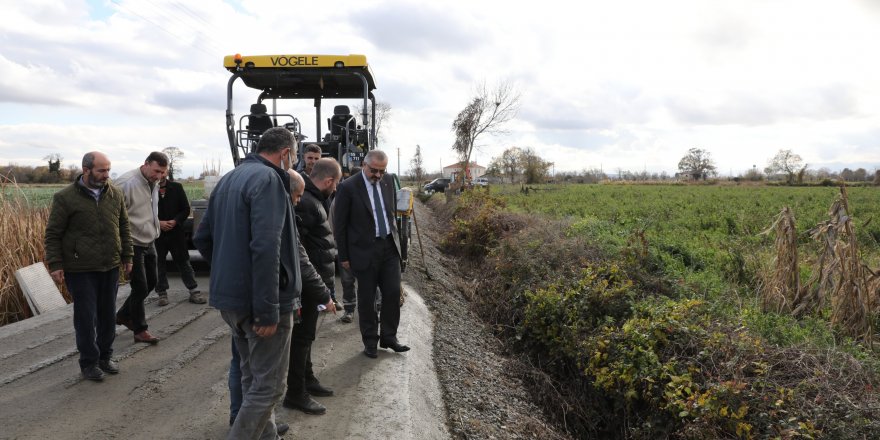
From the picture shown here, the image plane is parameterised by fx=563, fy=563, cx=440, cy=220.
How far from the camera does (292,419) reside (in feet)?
12.6

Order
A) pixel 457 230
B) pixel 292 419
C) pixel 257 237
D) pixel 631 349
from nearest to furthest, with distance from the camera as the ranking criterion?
pixel 257 237
pixel 292 419
pixel 631 349
pixel 457 230

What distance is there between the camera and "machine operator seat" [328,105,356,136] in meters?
8.65

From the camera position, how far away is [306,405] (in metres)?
3.95

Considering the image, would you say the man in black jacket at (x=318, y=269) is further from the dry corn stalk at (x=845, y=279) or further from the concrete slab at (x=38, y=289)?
the dry corn stalk at (x=845, y=279)

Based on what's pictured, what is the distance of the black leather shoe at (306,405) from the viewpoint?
155 inches

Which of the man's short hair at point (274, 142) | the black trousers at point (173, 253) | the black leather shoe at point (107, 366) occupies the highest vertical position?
the man's short hair at point (274, 142)

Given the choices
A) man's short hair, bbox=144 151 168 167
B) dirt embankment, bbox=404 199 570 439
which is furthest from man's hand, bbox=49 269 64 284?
dirt embankment, bbox=404 199 570 439

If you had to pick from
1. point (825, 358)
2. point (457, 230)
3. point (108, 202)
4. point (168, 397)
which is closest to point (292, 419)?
point (168, 397)

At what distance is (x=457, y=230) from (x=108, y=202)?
34.6 ft

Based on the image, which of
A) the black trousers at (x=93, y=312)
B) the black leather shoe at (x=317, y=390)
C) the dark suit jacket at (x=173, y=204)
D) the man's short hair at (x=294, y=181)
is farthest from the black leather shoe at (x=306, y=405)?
the dark suit jacket at (x=173, y=204)

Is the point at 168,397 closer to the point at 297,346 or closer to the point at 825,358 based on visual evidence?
the point at 297,346

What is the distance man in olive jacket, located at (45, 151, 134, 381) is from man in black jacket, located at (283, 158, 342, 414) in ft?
5.36

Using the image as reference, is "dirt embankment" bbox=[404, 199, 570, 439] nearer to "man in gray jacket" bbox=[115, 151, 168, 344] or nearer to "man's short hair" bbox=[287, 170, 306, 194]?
"man's short hair" bbox=[287, 170, 306, 194]

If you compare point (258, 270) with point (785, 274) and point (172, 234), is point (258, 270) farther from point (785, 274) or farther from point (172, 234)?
point (785, 274)
